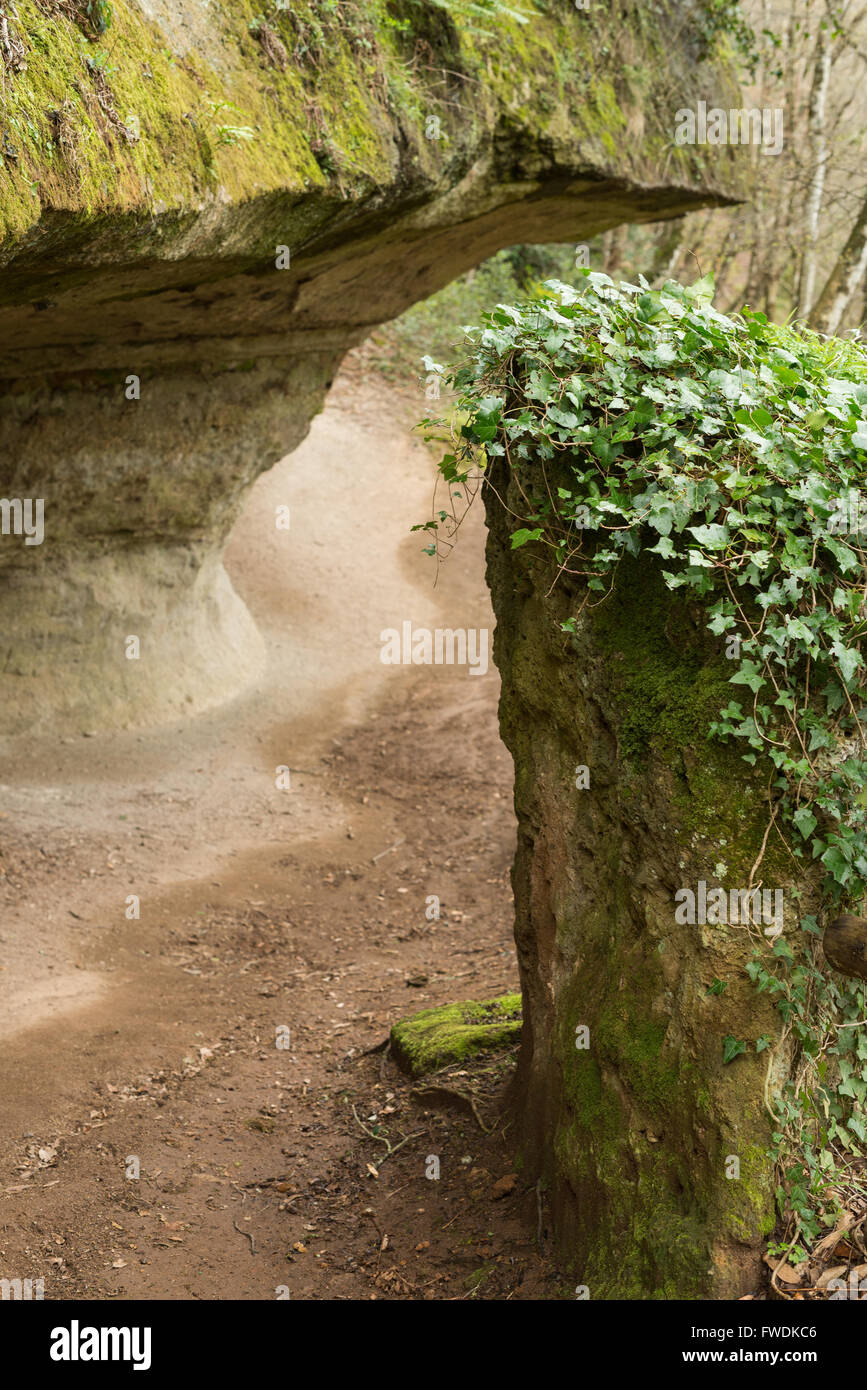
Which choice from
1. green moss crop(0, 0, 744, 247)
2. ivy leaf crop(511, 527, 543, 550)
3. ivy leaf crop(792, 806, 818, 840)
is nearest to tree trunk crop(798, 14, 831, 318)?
green moss crop(0, 0, 744, 247)

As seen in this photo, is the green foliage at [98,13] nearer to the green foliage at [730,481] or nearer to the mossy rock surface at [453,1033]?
the green foliage at [730,481]

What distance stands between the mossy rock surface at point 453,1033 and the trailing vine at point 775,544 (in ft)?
8.55

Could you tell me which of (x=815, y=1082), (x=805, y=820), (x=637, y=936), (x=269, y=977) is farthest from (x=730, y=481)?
(x=269, y=977)

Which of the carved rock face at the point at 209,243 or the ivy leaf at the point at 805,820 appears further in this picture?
the carved rock face at the point at 209,243

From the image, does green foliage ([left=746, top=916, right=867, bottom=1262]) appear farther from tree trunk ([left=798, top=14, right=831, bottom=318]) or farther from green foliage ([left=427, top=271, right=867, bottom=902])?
tree trunk ([left=798, top=14, right=831, bottom=318])

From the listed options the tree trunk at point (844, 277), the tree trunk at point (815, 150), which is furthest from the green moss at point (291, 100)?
the tree trunk at point (815, 150)

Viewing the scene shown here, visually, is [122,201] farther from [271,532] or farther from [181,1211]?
[271,532]

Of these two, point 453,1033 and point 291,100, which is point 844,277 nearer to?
point 291,100

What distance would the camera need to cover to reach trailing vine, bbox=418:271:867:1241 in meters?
3.53

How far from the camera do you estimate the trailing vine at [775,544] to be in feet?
11.6

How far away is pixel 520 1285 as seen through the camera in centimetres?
429

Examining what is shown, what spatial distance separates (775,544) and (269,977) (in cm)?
552

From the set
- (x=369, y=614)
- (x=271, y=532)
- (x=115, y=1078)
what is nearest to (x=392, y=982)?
(x=115, y=1078)

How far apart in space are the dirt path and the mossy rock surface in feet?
0.55
